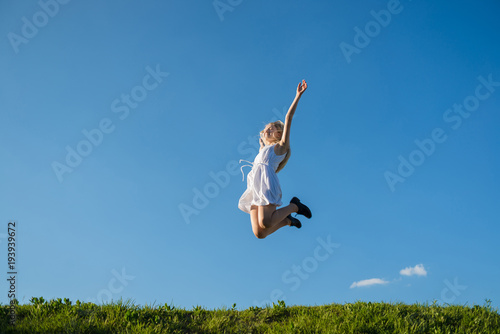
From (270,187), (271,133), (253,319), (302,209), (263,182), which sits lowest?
(253,319)

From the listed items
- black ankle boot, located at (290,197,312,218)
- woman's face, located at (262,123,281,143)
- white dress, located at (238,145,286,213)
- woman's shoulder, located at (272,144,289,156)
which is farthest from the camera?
woman's face, located at (262,123,281,143)

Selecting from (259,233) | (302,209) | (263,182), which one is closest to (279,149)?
(263,182)

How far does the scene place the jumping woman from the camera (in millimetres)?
6941

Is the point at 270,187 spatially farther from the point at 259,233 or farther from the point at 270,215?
the point at 259,233

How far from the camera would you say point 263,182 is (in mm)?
7176

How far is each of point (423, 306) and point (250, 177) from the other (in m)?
4.31

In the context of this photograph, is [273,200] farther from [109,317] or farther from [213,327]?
[109,317]

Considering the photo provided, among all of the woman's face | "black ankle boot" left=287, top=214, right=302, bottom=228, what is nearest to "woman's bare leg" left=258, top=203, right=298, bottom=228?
"black ankle boot" left=287, top=214, right=302, bottom=228

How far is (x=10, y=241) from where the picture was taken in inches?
287

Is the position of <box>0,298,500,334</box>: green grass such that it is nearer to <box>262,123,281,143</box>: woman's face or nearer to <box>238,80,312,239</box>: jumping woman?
<box>238,80,312,239</box>: jumping woman

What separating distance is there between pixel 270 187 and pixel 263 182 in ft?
0.58

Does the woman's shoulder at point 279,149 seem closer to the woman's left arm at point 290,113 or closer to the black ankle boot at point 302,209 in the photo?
the woman's left arm at point 290,113

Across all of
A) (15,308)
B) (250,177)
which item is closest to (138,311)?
(15,308)

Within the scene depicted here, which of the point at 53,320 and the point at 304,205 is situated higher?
the point at 304,205
